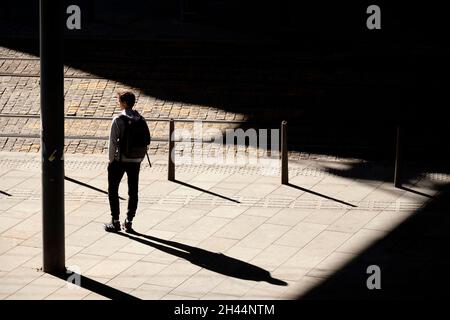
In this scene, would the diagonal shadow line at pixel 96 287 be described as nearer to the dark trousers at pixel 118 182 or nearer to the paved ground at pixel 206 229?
the paved ground at pixel 206 229

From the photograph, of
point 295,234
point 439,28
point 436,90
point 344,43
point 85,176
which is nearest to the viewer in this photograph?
point 295,234

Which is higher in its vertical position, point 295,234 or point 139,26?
point 139,26

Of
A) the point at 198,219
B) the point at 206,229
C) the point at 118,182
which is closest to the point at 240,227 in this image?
the point at 206,229

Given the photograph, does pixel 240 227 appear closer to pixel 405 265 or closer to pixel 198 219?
pixel 198 219

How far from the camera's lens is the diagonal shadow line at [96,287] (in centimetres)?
1038

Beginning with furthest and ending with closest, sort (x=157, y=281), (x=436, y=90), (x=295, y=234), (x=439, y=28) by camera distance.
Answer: (x=439, y=28) → (x=436, y=90) → (x=295, y=234) → (x=157, y=281)

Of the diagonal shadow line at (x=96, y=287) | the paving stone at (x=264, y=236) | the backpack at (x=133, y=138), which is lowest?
the diagonal shadow line at (x=96, y=287)

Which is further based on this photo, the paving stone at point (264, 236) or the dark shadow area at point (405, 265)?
the paving stone at point (264, 236)

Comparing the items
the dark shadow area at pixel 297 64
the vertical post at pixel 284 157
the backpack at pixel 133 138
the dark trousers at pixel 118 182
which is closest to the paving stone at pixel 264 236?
the dark trousers at pixel 118 182

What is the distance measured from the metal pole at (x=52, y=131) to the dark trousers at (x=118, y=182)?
4.52 ft
